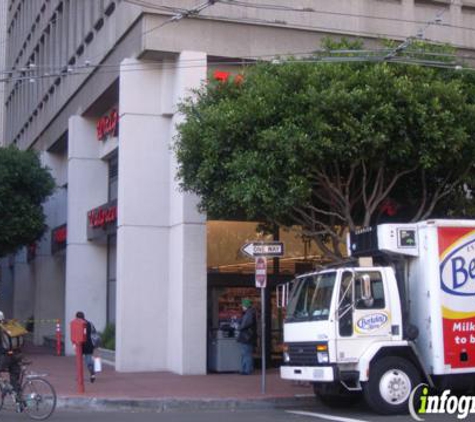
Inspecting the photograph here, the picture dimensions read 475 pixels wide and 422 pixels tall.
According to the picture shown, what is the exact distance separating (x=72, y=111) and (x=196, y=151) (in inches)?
512

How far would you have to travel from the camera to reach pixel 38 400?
1502 cm

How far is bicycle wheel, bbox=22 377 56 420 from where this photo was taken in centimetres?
1501

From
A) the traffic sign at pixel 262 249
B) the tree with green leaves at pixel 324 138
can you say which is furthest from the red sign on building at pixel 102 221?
the traffic sign at pixel 262 249

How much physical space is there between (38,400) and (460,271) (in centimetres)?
764

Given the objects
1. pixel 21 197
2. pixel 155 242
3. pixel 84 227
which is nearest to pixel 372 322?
pixel 155 242

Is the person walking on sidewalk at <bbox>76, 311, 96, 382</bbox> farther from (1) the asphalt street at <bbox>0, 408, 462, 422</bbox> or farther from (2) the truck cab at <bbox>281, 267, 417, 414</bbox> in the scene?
(2) the truck cab at <bbox>281, 267, 417, 414</bbox>

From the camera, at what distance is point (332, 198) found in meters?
19.6

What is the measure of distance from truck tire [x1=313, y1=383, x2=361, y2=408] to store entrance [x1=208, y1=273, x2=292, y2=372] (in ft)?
18.9

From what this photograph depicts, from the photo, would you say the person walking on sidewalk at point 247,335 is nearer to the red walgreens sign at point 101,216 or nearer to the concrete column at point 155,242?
the concrete column at point 155,242

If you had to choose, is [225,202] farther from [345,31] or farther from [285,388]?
[345,31]

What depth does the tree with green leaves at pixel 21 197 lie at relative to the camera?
3164 centimetres

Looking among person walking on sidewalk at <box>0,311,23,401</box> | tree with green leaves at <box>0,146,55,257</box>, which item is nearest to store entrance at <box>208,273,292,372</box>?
person walking on sidewalk at <box>0,311,23,401</box>

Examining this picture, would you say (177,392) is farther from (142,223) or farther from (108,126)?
(108,126)

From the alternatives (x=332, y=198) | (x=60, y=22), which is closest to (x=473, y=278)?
(x=332, y=198)
